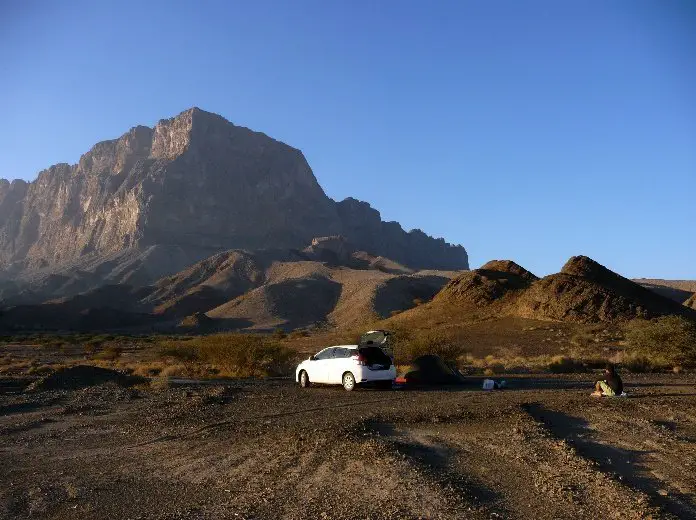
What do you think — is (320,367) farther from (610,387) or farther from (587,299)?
(587,299)

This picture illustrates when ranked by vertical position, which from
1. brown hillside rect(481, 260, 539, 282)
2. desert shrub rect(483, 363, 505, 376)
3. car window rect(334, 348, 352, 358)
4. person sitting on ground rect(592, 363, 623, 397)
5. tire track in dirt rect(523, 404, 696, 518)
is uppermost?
brown hillside rect(481, 260, 539, 282)

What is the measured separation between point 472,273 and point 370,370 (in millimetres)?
47831

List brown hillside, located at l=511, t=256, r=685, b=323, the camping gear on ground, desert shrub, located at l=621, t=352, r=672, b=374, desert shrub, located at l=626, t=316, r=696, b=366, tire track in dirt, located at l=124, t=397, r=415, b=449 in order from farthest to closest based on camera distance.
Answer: brown hillside, located at l=511, t=256, r=685, b=323 → desert shrub, located at l=626, t=316, r=696, b=366 → desert shrub, located at l=621, t=352, r=672, b=374 → the camping gear on ground → tire track in dirt, located at l=124, t=397, r=415, b=449

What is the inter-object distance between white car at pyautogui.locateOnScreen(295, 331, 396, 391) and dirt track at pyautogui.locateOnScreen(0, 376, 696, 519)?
2.85 meters

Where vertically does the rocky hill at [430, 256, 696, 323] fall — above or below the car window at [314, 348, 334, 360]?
above

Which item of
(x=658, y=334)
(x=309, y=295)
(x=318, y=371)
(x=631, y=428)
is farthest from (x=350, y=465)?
(x=309, y=295)

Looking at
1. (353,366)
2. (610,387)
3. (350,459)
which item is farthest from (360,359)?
(350,459)

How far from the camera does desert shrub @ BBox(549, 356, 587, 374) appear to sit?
105 ft

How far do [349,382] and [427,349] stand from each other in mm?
11738

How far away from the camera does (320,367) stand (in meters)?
21.8

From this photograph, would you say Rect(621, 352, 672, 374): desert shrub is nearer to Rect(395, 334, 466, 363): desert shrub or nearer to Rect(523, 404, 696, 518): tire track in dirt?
Rect(395, 334, 466, 363): desert shrub

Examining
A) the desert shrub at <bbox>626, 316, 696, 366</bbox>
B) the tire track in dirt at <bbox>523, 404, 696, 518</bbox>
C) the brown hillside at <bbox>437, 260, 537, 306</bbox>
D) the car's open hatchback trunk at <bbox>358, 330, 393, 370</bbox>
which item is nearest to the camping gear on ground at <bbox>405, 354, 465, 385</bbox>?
the car's open hatchback trunk at <bbox>358, 330, 393, 370</bbox>

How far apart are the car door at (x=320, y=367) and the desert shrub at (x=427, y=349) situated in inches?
405

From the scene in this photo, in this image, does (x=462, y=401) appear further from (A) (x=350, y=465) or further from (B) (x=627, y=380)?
(B) (x=627, y=380)
